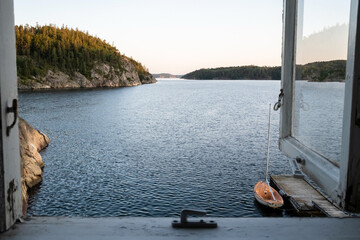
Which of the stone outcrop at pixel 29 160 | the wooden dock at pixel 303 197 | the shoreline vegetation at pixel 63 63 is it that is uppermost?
the shoreline vegetation at pixel 63 63

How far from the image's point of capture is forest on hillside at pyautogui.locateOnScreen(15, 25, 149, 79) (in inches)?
4312

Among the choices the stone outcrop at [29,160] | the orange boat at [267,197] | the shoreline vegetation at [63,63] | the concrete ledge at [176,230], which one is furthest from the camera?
the shoreline vegetation at [63,63]

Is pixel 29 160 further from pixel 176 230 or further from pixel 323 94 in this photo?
pixel 323 94

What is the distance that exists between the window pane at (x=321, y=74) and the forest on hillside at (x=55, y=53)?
107 m

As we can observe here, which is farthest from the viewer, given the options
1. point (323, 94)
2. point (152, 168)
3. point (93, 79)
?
point (93, 79)

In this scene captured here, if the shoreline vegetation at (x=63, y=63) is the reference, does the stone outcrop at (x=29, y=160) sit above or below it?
below

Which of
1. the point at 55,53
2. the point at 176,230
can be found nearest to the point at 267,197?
the point at 176,230

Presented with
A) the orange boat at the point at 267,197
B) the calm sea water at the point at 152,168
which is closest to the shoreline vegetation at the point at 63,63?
the calm sea water at the point at 152,168

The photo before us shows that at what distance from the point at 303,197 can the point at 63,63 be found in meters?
116

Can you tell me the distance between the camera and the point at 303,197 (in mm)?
16719

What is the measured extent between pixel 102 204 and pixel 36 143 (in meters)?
12.4

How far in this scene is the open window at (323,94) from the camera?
1244 millimetres

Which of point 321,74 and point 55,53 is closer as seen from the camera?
point 321,74

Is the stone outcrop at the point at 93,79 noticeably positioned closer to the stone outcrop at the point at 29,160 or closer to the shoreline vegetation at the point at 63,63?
the shoreline vegetation at the point at 63,63
